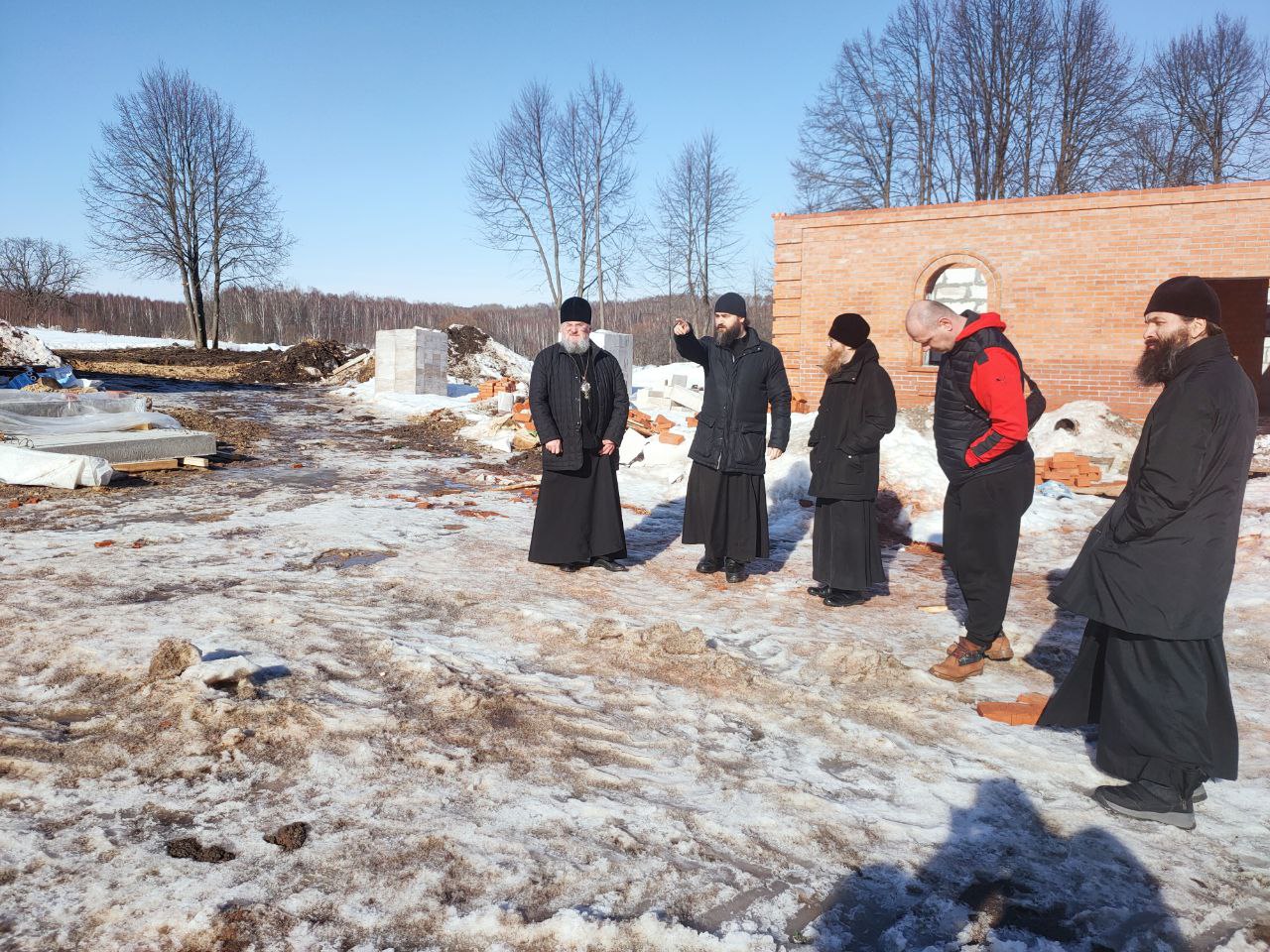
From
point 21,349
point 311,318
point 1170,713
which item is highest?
point 311,318

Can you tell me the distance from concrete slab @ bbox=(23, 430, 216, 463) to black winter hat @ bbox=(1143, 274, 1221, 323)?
9.14 meters

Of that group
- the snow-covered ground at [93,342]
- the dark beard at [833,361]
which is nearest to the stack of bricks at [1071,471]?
the dark beard at [833,361]

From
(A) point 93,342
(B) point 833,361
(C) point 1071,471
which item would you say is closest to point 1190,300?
(B) point 833,361

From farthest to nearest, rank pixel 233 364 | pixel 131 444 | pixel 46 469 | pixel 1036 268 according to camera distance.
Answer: pixel 233 364 → pixel 1036 268 → pixel 131 444 → pixel 46 469

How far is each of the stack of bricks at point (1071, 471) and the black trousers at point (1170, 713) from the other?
7.61m

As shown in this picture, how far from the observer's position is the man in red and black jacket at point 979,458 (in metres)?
3.81

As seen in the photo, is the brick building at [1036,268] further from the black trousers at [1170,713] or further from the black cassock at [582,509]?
the black trousers at [1170,713]

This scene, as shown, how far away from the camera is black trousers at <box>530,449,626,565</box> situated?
5836mm

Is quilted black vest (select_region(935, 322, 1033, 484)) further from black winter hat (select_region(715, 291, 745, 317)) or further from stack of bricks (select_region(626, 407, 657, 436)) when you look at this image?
stack of bricks (select_region(626, 407, 657, 436))

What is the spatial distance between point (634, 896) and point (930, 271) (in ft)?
47.2

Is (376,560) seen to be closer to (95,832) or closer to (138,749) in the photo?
(138,749)

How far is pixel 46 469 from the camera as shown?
792 centimetres

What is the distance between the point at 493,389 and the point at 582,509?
37.3ft

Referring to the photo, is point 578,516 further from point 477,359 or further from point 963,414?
point 477,359
